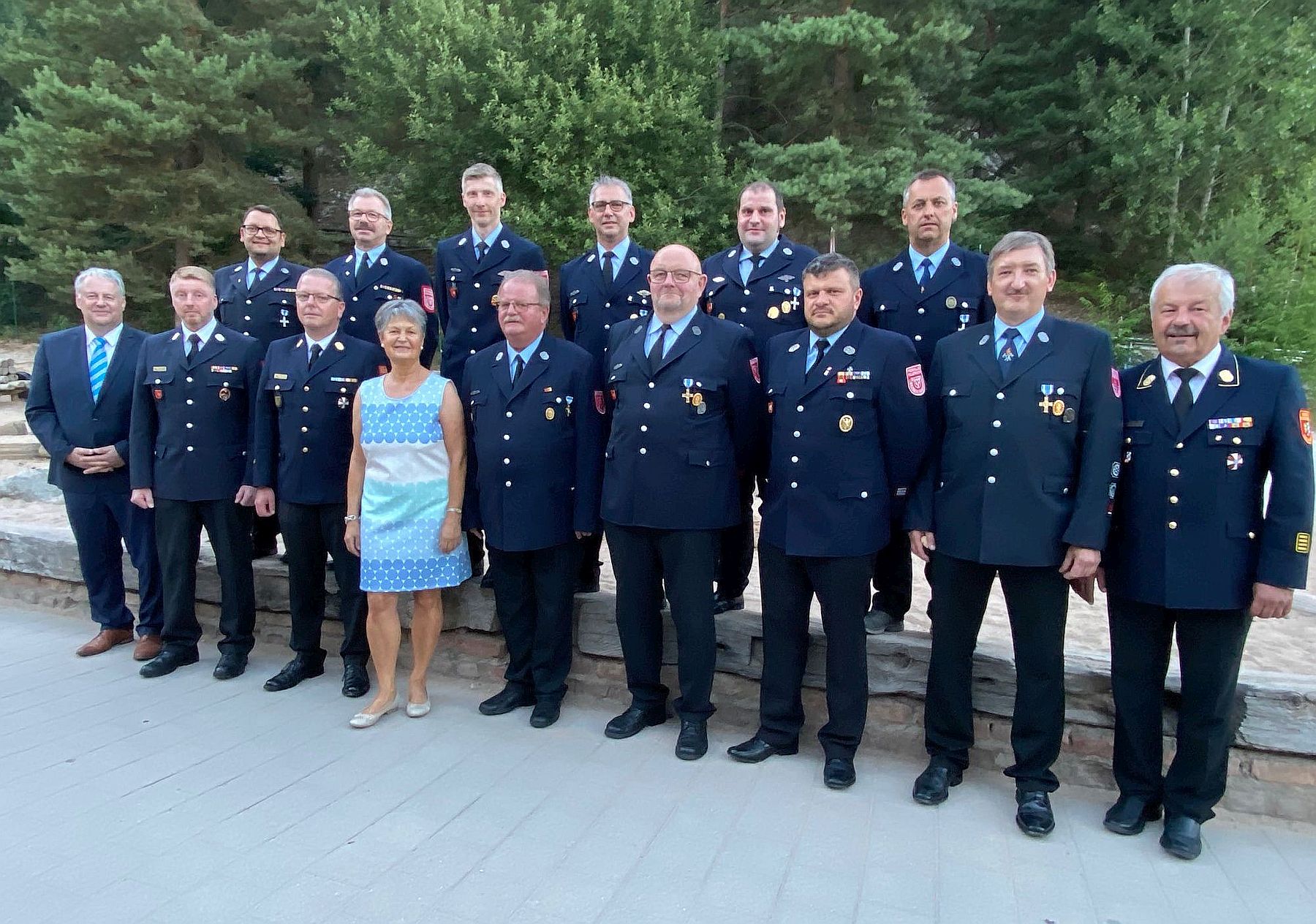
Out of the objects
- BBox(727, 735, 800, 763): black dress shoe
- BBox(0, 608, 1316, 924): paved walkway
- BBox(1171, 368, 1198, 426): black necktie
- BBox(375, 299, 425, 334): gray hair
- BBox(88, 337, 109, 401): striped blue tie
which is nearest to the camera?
BBox(0, 608, 1316, 924): paved walkway

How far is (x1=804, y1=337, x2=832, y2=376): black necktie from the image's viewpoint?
3.23 m

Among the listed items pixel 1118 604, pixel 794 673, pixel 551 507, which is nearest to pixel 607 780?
pixel 794 673

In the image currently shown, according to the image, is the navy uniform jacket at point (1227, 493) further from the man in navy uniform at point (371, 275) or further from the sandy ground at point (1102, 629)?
the man in navy uniform at point (371, 275)

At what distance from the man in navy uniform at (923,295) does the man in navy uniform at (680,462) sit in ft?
2.30

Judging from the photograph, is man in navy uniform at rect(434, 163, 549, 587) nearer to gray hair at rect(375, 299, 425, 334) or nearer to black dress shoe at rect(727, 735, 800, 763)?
gray hair at rect(375, 299, 425, 334)

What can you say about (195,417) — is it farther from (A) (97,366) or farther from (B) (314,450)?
(A) (97,366)

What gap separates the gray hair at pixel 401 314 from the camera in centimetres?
369

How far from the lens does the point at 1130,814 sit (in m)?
2.90

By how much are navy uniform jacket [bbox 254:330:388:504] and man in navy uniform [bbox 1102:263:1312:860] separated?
3143 millimetres

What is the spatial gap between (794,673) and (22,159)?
19.2 meters

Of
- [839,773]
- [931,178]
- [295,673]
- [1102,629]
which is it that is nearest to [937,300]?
[931,178]

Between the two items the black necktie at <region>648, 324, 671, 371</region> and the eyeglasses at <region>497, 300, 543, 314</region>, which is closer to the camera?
the black necktie at <region>648, 324, 671, 371</region>

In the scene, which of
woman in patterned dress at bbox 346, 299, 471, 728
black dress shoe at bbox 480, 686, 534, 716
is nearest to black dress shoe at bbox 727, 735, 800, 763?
black dress shoe at bbox 480, 686, 534, 716

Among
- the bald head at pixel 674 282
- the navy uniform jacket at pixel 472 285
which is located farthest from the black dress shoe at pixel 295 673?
the bald head at pixel 674 282
